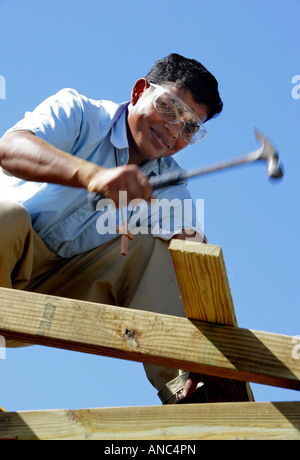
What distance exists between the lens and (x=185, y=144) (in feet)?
11.9

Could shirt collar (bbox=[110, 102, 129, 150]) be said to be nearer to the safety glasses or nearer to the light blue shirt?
the light blue shirt

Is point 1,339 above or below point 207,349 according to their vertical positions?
above

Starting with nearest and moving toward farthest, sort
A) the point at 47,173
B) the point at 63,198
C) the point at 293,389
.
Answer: the point at 293,389
the point at 47,173
the point at 63,198

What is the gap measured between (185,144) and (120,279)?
916mm

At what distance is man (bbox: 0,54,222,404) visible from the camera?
8.55ft

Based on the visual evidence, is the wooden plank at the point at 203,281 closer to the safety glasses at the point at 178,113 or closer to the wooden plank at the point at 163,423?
the wooden plank at the point at 163,423

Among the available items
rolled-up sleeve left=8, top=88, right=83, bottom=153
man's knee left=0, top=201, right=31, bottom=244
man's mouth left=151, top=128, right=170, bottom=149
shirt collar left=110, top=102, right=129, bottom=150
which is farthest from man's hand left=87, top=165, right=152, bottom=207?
man's mouth left=151, top=128, right=170, bottom=149

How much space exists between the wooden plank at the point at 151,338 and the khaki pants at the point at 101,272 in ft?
1.89

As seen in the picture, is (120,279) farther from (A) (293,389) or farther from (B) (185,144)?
(A) (293,389)

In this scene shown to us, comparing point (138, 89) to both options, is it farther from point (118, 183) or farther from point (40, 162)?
point (118, 183)

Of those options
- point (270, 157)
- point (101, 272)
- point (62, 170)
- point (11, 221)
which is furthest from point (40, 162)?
point (270, 157)

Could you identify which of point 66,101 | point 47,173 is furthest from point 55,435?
point 66,101

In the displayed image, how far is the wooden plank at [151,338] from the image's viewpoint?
2.09 m

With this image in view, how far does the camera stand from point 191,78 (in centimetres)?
371
